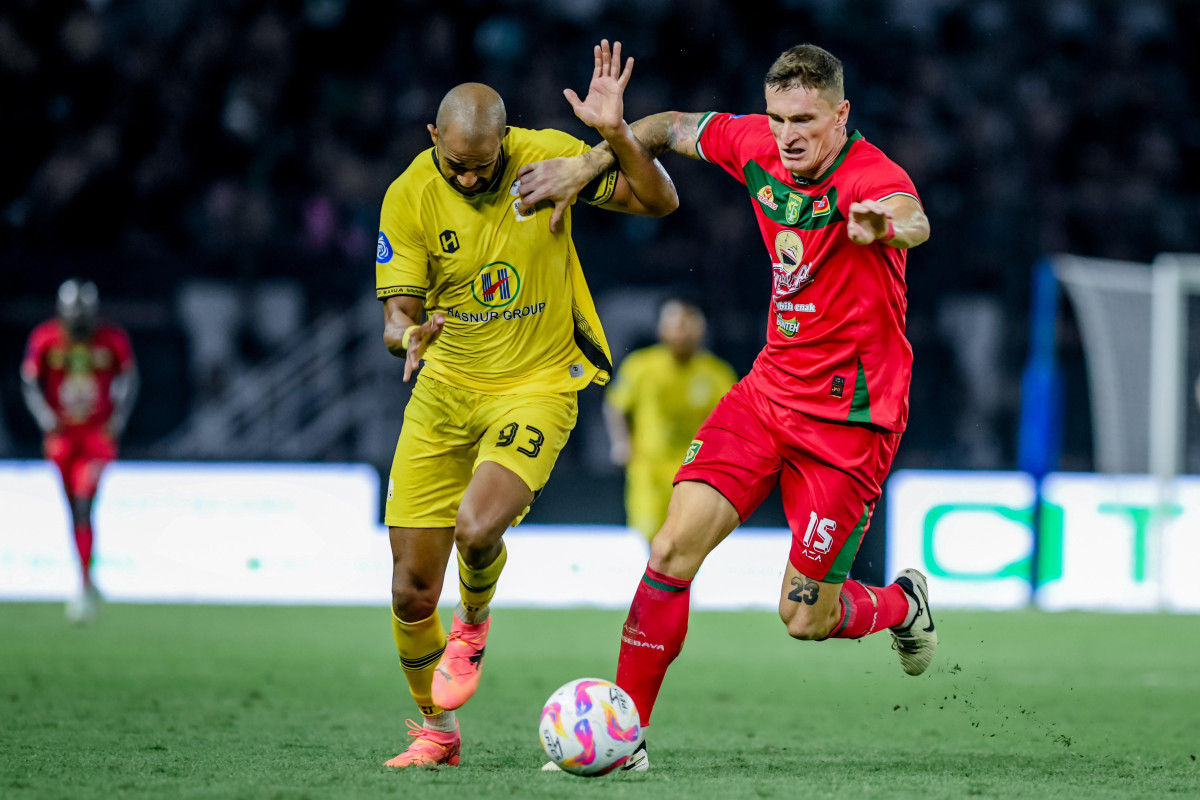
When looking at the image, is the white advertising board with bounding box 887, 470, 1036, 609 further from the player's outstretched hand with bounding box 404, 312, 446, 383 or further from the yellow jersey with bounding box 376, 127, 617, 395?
the player's outstretched hand with bounding box 404, 312, 446, 383

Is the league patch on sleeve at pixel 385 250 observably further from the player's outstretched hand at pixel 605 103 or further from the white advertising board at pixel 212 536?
the white advertising board at pixel 212 536

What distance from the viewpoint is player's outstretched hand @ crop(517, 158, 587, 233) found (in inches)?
200

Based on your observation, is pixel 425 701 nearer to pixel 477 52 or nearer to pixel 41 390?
pixel 41 390

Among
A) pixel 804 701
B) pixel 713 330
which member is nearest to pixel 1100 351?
pixel 713 330

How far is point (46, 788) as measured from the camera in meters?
4.23

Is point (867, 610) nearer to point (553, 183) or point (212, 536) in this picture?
point (553, 183)

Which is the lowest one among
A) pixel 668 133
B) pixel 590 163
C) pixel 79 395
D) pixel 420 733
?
pixel 420 733

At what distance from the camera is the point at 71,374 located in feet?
35.4

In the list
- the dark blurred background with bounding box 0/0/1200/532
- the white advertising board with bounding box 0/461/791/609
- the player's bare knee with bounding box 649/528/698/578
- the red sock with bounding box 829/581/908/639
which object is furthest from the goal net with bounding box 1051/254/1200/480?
the player's bare knee with bounding box 649/528/698/578

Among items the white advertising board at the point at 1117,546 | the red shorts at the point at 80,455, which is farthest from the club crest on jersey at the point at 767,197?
the white advertising board at the point at 1117,546

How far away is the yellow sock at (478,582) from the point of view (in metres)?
5.09

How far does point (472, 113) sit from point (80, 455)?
683cm

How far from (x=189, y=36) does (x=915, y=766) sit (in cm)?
1250

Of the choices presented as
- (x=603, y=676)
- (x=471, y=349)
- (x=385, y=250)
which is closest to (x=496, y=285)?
(x=471, y=349)
